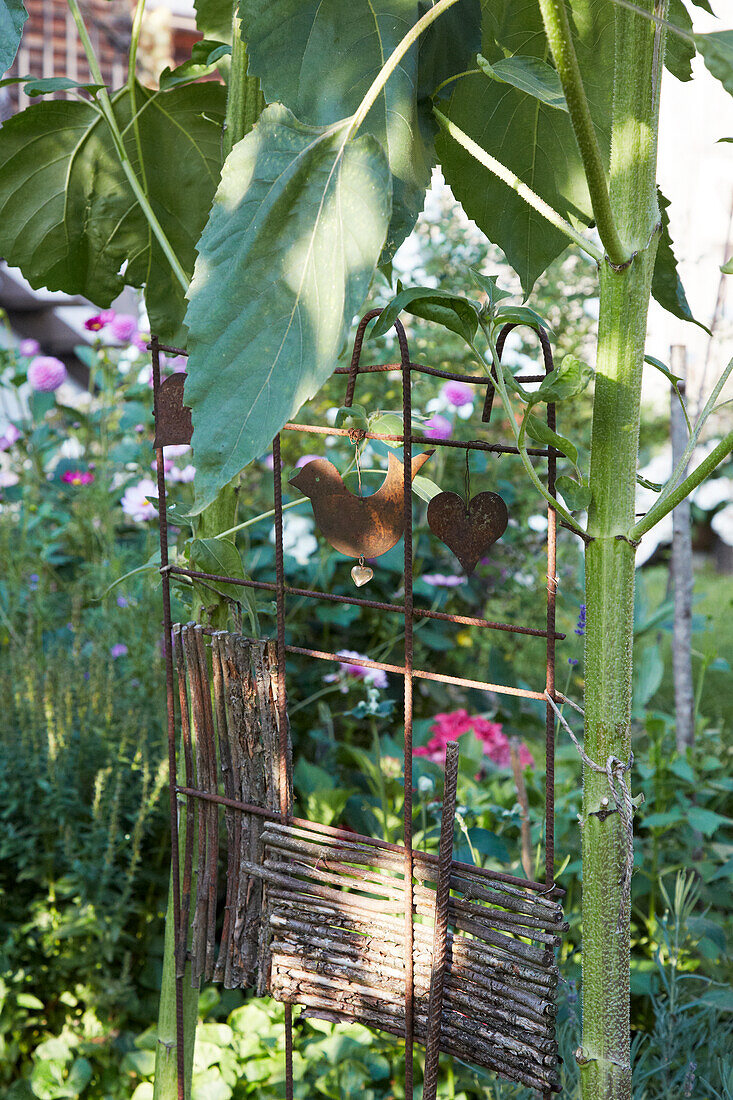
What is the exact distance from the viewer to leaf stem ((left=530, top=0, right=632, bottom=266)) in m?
0.47

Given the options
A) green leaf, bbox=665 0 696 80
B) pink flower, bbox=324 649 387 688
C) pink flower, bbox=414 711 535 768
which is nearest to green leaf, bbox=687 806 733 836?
Answer: pink flower, bbox=414 711 535 768

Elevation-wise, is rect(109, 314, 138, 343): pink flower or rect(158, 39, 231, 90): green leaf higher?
rect(158, 39, 231, 90): green leaf

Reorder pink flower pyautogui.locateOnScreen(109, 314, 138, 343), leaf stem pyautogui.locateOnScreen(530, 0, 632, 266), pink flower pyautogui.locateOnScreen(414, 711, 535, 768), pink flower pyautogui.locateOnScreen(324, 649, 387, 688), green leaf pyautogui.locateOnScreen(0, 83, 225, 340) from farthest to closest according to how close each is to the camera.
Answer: pink flower pyautogui.locateOnScreen(109, 314, 138, 343)
pink flower pyautogui.locateOnScreen(414, 711, 535, 768)
pink flower pyautogui.locateOnScreen(324, 649, 387, 688)
green leaf pyautogui.locateOnScreen(0, 83, 225, 340)
leaf stem pyautogui.locateOnScreen(530, 0, 632, 266)

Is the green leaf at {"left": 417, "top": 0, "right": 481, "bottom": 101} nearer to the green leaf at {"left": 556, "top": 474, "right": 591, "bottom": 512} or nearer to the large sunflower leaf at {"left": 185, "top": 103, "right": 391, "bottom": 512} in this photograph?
Result: the large sunflower leaf at {"left": 185, "top": 103, "right": 391, "bottom": 512}

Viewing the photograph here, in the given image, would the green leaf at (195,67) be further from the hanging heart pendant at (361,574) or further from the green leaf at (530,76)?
the hanging heart pendant at (361,574)

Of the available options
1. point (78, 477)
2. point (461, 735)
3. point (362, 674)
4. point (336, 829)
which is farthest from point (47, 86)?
point (78, 477)

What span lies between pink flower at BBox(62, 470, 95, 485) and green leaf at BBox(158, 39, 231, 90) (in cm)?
136

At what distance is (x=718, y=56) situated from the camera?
507 millimetres

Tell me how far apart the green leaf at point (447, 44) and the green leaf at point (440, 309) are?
0.65ft

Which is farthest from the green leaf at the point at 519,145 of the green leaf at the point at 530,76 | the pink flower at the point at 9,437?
the pink flower at the point at 9,437

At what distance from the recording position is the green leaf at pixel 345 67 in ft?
2.08

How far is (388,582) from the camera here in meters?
2.02

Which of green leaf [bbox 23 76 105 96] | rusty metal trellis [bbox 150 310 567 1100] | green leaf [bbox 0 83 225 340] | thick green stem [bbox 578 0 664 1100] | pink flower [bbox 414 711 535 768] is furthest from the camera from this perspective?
pink flower [bbox 414 711 535 768]

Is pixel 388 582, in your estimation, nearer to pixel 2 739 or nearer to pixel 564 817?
pixel 564 817
